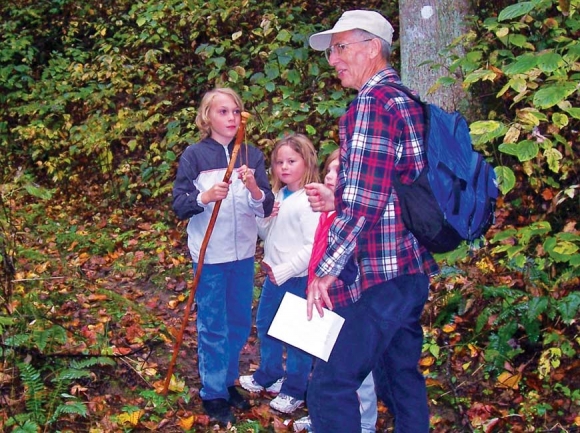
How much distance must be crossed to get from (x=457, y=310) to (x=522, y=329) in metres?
0.53

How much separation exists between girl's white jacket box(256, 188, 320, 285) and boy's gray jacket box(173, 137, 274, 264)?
152 millimetres

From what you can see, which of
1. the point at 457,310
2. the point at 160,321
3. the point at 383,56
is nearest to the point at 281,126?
→ the point at 160,321

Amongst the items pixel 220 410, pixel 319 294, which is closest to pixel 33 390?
pixel 220 410

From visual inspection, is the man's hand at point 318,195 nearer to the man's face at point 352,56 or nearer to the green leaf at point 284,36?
the man's face at point 352,56

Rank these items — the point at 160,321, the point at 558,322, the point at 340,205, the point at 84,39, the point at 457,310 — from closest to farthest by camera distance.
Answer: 1. the point at 340,205
2. the point at 558,322
3. the point at 457,310
4. the point at 160,321
5. the point at 84,39

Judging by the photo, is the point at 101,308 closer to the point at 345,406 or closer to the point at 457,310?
the point at 457,310

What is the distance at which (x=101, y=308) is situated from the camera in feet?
20.2

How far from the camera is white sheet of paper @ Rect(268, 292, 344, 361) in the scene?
3.16m

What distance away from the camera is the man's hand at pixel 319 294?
10.1 ft

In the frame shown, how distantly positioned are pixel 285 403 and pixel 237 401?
332 millimetres

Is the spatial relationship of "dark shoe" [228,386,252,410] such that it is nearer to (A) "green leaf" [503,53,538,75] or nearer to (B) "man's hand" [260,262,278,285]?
(B) "man's hand" [260,262,278,285]

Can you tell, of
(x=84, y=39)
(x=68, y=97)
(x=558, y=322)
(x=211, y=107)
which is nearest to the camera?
(x=211, y=107)

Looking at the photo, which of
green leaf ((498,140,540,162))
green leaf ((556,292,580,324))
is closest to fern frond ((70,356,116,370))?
green leaf ((498,140,540,162))

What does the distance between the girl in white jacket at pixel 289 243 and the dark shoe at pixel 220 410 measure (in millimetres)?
340
